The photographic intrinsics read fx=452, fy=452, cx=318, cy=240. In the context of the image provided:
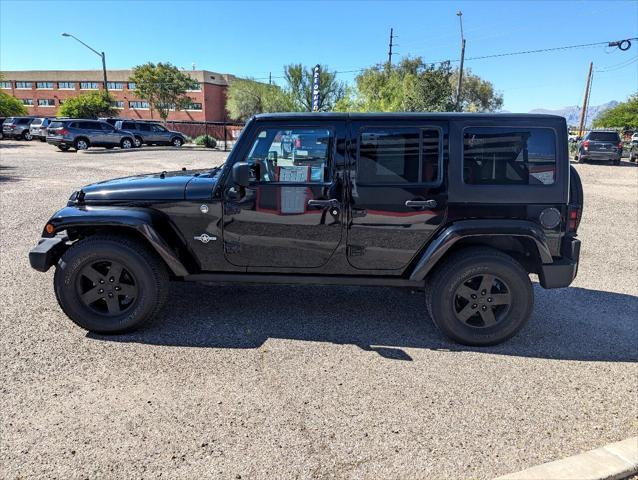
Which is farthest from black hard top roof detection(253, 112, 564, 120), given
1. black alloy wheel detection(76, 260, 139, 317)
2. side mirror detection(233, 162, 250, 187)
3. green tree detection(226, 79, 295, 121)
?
green tree detection(226, 79, 295, 121)

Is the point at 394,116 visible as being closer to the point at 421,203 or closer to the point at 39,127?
the point at 421,203

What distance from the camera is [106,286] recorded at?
3.71m

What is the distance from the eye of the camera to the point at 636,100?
47656 mm

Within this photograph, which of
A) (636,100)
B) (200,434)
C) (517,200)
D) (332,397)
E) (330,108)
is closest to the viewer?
(200,434)

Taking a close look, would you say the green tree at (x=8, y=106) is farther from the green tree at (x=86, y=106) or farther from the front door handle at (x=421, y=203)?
the front door handle at (x=421, y=203)

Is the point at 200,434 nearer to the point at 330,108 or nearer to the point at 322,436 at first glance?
the point at 322,436

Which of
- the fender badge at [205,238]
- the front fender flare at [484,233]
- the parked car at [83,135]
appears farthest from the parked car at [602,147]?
the parked car at [83,135]

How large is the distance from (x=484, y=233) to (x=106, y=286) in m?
3.07

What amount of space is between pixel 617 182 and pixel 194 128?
138 feet

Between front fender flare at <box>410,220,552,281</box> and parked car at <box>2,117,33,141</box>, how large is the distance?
117ft

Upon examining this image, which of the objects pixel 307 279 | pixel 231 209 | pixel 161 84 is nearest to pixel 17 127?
pixel 161 84

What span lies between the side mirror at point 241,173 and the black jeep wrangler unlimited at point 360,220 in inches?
3.6

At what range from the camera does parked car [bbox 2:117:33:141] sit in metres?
31.4

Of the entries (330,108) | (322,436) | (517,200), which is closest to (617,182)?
(517,200)
